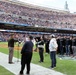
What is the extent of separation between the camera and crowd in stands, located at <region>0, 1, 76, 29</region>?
67.2 m

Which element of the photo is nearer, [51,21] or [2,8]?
[2,8]

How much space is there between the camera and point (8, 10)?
6962 cm

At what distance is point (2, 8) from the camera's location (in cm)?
6838

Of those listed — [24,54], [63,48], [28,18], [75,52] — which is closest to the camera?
[24,54]

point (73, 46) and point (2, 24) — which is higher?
point (2, 24)

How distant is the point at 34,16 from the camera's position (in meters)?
76.8

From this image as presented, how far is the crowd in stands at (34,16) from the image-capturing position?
6725 centimetres

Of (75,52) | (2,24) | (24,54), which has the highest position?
(2,24)

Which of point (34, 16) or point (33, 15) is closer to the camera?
point (34, 16)

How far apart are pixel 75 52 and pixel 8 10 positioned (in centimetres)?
5136

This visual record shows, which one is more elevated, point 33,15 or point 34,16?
point 33,15

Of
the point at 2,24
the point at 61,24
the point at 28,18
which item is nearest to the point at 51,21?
the point at 61,24

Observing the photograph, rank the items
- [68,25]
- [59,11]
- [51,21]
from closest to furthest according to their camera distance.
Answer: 1. [51,21]
2. [68,25]
3. [59,11]

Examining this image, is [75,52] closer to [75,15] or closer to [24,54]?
[24,54]
